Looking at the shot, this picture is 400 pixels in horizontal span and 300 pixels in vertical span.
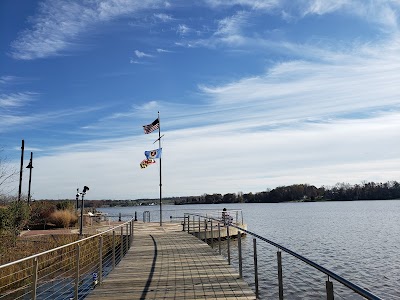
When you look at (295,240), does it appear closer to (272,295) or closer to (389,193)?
(272,295)

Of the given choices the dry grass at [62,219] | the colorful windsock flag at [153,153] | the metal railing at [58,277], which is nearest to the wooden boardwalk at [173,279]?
the metal railing at [58,277]

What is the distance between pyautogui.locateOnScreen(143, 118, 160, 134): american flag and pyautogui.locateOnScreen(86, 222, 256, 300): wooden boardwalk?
1438cm

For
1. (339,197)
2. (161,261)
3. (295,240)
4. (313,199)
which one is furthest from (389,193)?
(161,261)

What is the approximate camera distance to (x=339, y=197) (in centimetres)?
14250

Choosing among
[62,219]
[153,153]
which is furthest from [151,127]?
[62,219]

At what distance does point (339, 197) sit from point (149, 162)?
12954 cm

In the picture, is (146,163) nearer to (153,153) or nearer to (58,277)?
(153,153)

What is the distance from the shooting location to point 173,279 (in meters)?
7.96

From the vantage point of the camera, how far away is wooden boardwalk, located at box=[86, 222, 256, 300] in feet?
21.8

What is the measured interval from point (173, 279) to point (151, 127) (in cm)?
1837

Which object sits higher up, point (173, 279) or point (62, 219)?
point (62, 219)

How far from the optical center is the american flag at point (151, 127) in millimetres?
25539

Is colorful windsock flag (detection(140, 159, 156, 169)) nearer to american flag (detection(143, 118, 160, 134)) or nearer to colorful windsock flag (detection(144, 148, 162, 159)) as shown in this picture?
colorful windsock flag (detection(144, 148, 162, 159))

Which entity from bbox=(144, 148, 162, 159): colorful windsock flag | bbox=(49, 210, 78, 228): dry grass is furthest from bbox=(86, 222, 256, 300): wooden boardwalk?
bbox=(49, 210, 78, 228): dry grass
